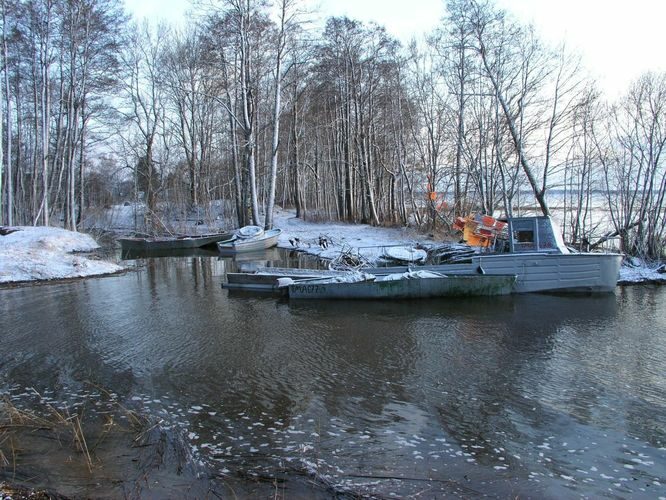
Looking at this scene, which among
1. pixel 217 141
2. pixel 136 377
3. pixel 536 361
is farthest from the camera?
pixel 217 141

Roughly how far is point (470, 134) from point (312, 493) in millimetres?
23107

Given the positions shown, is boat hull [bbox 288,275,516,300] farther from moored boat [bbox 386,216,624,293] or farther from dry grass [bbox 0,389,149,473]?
dry grass [bbox 0,389,149,473]

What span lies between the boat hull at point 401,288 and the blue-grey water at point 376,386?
326 millimetres

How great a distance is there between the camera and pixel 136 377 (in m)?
7.12

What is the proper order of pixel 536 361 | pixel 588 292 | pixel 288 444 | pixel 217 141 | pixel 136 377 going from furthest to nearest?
pixel 217 141
pixel 588 292
pixel 536 361
pixel 136 377
pixel 288 444

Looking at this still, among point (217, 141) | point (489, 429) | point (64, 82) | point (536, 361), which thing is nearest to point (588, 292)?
point (536, 361)

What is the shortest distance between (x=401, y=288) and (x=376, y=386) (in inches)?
237

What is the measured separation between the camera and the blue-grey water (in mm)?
4480

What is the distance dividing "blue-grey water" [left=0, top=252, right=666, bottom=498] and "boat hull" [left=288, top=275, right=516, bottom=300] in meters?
0.33

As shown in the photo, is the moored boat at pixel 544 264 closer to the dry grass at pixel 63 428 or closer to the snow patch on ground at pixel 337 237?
the snow patch on ground at pixel 337 237

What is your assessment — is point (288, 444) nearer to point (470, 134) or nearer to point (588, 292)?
point (588, 292)

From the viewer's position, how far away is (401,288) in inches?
496

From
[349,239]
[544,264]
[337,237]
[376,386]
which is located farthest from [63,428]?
[337,237]

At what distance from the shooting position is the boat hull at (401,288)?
12.6 m
